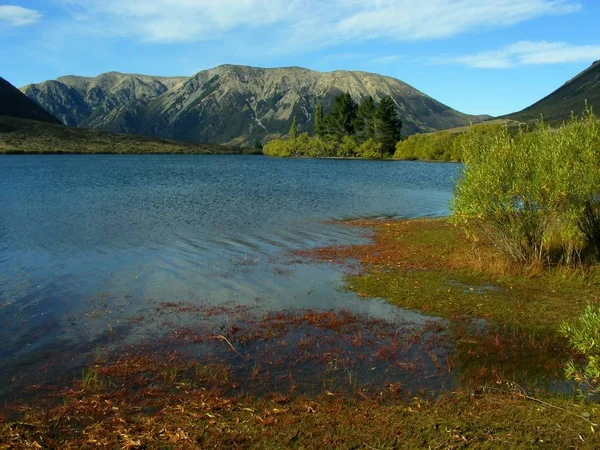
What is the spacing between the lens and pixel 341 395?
12.1 meters

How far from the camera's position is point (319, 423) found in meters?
10.5

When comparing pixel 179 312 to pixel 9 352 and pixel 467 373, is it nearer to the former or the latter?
pixel 9 352

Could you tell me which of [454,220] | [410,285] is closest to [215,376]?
[410,285]

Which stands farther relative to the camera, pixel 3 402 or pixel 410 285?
pixel 410 285

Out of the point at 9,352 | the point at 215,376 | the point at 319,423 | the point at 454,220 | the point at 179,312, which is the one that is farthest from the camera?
the point at 454,220

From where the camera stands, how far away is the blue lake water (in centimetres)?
1786

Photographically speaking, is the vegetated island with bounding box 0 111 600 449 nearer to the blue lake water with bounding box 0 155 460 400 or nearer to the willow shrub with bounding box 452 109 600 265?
the willow shrub with bounding box 452 109 600 265

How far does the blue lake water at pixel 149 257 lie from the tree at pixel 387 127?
128 metres

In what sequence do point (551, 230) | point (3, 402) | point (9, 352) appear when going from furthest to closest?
1. point (551, 230)
2. point (9, 352)
3. point (3, 402)

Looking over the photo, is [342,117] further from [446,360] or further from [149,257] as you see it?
[446,360]

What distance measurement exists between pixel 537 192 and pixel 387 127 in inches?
6646

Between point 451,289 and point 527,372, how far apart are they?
7771 mm

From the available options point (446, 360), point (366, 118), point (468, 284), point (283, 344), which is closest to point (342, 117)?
point (366, 118)

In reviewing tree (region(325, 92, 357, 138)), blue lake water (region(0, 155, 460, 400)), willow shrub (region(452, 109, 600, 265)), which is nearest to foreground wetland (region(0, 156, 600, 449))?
blue lake water (region(0, 155, 460, 400))
